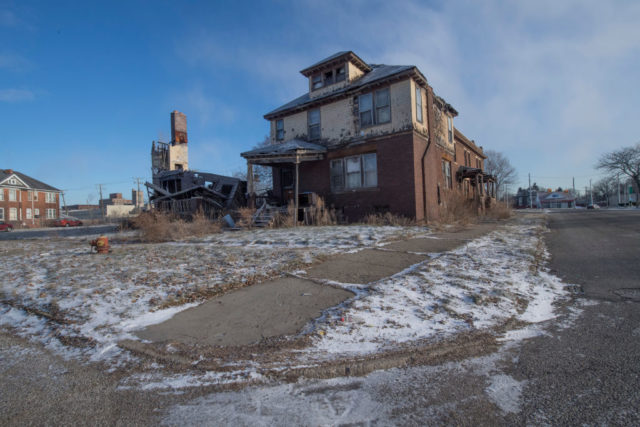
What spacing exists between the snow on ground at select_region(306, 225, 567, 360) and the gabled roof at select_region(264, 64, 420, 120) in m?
10.4

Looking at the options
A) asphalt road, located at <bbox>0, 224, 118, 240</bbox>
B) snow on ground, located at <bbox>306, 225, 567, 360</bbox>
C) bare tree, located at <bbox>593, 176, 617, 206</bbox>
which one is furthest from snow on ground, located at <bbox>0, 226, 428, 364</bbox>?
bare tree, located at <bbox>593, 176, 617, 206</bbox>

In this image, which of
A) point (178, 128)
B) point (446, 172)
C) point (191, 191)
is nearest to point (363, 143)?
point (446, 172)

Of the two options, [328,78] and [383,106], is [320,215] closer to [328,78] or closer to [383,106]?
[383,106]

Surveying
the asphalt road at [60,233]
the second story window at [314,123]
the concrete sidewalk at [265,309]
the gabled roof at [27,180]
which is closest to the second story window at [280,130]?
the second story window at [314,123]

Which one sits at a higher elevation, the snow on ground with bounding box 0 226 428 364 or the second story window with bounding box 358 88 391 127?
the second story window with bounding box 358 88 391 127

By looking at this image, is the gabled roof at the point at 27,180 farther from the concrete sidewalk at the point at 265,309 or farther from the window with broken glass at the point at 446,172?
the concrete sidewalk at the point at 265,309

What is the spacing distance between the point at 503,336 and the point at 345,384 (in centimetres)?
166

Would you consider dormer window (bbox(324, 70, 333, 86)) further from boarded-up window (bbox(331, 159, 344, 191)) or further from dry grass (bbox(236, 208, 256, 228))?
dry grass (bbox(236, 208, 256, 228))

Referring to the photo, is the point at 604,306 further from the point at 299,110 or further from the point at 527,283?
the point at 299,110

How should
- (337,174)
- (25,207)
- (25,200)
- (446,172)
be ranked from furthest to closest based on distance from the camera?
(25,200)
(25,207)
(446,172)
(337,174)

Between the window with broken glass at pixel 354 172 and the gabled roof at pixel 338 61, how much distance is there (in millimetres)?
5114

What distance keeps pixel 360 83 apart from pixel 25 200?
189 feet

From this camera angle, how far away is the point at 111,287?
168 inches

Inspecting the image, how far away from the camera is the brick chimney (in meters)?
30.9
